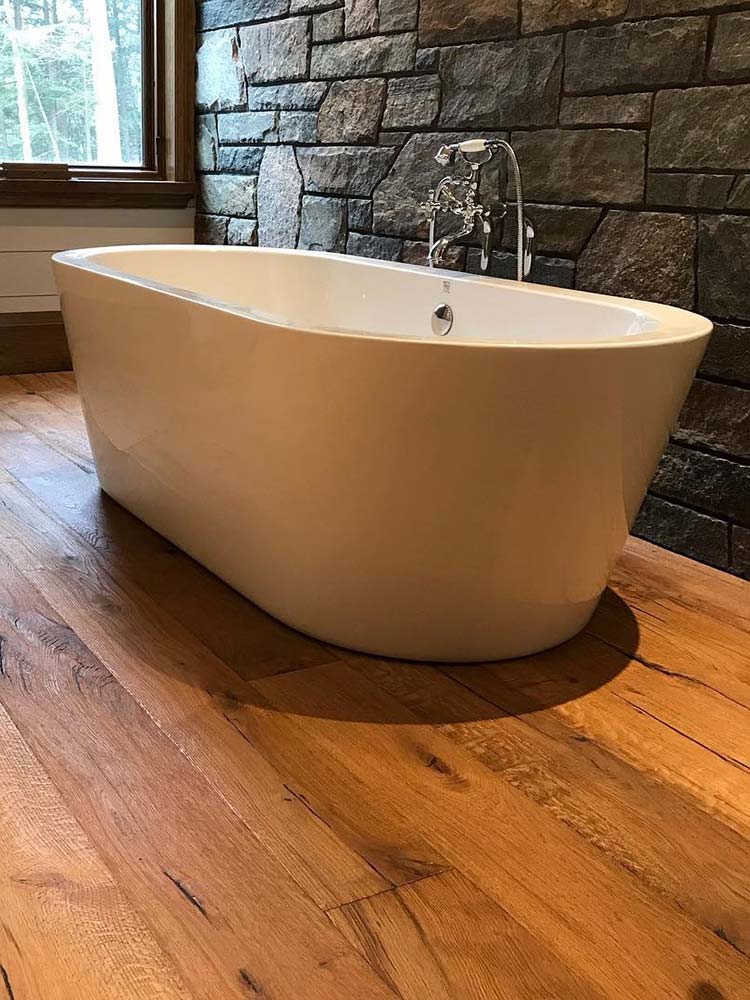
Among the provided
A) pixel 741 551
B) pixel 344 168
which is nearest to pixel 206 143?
pixel 344 168

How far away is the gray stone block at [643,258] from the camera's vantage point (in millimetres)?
2266

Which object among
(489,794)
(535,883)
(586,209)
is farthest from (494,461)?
(586,209)

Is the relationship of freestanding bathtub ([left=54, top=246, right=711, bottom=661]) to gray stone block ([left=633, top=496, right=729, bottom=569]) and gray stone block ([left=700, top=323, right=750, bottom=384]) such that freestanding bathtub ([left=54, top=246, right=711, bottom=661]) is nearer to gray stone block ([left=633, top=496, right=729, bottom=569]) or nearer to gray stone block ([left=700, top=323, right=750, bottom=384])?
gray stone block ([left=700, top=323, right=750, bottom=384])

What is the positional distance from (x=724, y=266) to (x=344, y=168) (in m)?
1.52

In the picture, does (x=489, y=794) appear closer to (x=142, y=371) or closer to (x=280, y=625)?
(x=280, y=625)

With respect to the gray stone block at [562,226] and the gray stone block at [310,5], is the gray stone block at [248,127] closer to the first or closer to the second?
the gray stone block at [310,5]

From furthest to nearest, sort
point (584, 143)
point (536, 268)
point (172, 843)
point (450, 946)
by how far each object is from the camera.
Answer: point (536, 268)
point (584, 143)
point (172, 843)
point (450, 946)

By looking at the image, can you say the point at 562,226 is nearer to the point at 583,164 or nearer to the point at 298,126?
the point at 583,164

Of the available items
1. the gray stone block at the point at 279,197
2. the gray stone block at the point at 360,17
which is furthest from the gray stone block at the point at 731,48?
the gray stone block at the point at 279,197

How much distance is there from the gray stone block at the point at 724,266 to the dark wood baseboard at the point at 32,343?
2463 mm

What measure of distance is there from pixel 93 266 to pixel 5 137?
1.87m

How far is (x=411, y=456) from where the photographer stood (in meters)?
1.58

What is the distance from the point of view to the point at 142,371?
7.02 feet

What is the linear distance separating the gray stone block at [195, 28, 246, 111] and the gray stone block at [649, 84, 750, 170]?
2004 mm
